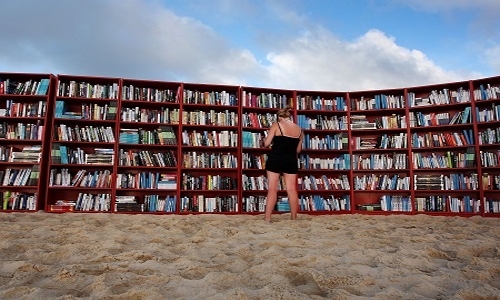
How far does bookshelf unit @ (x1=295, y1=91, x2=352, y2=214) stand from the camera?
5867mm

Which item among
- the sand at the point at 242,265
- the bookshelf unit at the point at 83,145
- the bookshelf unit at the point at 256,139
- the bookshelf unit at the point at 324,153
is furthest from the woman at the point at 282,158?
the bookshelf unit at the point at 83,145

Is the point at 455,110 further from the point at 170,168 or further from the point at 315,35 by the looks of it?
the point at 170,168

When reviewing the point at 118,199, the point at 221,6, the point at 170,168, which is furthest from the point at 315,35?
the point at 118,199

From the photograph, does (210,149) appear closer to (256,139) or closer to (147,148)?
(256,139)

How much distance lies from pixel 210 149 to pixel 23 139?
2.87 meters

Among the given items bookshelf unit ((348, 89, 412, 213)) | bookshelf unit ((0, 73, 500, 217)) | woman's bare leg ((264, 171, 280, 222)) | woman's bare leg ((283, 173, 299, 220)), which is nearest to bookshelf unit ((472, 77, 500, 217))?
bookshelf unit ((0, 73, 500, 217))

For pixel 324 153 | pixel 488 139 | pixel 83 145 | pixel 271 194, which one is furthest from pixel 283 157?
pixel 488 139

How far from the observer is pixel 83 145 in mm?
5473

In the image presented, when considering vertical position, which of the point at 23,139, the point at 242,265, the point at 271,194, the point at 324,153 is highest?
the point at 23,139

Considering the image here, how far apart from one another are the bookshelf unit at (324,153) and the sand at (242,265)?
305 cm

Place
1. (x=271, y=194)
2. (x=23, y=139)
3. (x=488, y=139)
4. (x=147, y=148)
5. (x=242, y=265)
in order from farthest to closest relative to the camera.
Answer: (x=147, y=148) → (x=488, y=139) → (x=23, y=139) → (x=271, y=194) → (x=242, y=265)

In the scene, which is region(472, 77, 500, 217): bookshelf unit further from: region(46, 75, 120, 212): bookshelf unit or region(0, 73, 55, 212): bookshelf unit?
region(0, 73, 55, 212): bookshelf unit

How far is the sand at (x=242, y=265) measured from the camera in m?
1.38

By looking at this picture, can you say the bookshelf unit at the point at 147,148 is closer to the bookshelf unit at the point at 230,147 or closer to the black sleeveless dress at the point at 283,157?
the bookshelf unit at the point at 230,147
